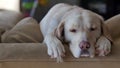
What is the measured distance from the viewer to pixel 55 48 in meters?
1.24

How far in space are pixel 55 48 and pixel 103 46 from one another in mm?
208

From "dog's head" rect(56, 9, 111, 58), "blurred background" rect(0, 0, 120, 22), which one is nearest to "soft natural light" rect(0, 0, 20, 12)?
"blurred background" rect(0, 0, 120, 22)

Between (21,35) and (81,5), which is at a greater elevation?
(21,35)

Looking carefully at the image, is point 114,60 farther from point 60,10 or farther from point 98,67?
point 60,10

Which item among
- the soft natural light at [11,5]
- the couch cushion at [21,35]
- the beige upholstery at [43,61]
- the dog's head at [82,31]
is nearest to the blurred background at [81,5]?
the soft natural light at [11,5]

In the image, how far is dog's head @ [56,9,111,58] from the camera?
1.25m

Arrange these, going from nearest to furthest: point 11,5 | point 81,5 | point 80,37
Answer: point 80,37
point 11,5
point 81,5

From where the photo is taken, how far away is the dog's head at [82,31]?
1247 mm

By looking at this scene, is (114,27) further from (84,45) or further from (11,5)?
(11,5)

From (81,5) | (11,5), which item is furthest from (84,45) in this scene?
(81,5)

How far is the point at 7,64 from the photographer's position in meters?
1.18

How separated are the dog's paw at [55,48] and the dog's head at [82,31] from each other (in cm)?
5

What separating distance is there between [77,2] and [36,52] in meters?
2.79

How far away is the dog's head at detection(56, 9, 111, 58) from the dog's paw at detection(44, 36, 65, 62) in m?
0.05
